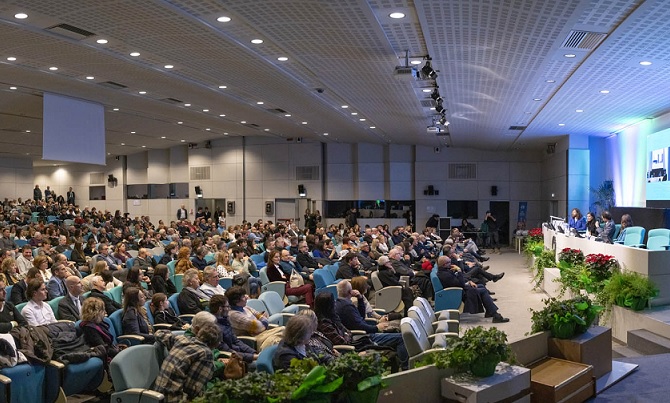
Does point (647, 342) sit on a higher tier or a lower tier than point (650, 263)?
lower

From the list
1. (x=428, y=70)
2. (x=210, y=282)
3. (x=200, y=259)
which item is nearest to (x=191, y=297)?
(x=210, y=282)

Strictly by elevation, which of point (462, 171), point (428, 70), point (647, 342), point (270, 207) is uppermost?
point (428, 70)

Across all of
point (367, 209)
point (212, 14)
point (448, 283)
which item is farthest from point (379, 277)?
point (367, 209)

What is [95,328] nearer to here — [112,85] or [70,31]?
[70,31]

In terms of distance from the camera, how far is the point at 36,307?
235 inches

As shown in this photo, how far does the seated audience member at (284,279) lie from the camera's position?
880 centimetres

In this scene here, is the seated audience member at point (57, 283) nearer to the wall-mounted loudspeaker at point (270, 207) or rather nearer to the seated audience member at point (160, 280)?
the seated audience member at point (160, 280)

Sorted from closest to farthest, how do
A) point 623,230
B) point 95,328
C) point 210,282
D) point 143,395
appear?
point 143,395
point 95,328
point 210,282
point 623,230

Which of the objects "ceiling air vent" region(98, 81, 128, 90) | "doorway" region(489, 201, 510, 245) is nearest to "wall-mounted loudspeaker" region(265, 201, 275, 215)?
"doorway" region(489, 201, 510, 245)

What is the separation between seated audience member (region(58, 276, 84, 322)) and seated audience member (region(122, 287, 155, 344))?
727 mm

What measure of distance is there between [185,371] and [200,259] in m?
6.47

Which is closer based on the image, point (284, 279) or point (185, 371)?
point (185, 371)

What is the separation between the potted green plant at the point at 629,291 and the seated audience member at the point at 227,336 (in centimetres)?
516

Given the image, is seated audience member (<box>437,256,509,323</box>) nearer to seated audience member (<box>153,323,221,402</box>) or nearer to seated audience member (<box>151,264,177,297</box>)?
seated audience member (<box>151,264,177,297</box>)
